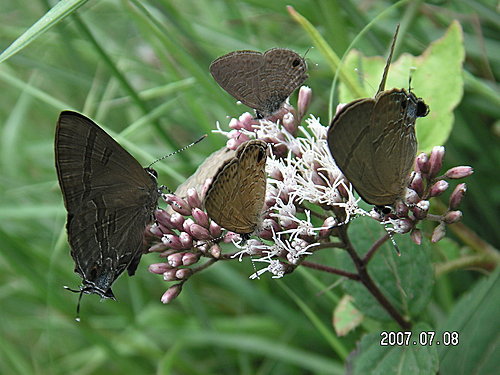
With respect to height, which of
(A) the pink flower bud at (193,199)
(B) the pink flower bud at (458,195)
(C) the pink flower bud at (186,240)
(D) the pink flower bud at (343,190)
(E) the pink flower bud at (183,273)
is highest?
(A) the pink flower bud at (193,199)

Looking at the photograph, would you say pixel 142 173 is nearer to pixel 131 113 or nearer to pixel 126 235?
pixel 126 235

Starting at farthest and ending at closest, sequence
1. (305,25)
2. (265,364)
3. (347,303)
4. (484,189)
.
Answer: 1. (265,364)
2. (484,189)
3. (347,303)
4. (305,25)

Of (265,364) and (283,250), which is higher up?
(283,250)

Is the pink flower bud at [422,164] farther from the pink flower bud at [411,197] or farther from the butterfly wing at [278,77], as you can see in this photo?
the butterfly wing at [278,77]

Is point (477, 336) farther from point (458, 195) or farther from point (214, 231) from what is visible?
point (214, 231)

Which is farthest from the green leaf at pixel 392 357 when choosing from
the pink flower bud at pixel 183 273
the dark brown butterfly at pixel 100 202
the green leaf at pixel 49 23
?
the green leaf at pixel 49 23

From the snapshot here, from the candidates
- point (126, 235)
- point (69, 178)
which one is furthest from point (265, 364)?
point (69, 178)

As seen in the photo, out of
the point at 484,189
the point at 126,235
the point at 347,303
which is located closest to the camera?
the point at 126,235
